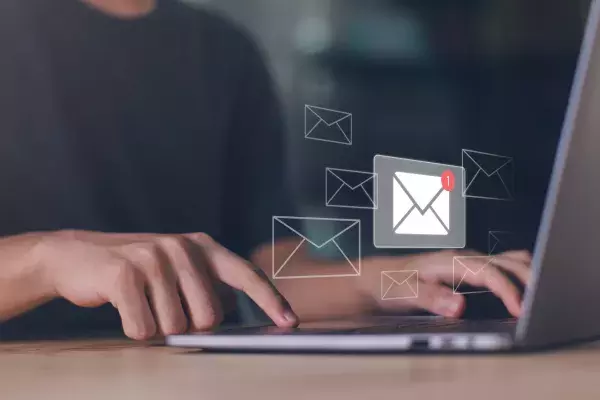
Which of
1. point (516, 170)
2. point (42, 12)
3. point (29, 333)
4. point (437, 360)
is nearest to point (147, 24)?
point (42, 12)

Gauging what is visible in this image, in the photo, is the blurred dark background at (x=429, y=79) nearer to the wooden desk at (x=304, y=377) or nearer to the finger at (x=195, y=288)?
the finger at (x=195, y=288)

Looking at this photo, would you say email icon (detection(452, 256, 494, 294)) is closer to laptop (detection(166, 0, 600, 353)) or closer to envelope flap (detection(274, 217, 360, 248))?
envelope flap (detection(274, 217, 360, 248))

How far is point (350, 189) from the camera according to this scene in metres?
1.21

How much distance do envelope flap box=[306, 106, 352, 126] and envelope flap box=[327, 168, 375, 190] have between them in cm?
9

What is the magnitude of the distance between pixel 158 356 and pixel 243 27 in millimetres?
595

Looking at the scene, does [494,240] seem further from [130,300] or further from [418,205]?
[130,300]

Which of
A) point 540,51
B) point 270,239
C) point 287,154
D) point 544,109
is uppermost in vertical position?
point 540,51

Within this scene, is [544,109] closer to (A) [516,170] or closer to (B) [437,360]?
(A) [516,170]

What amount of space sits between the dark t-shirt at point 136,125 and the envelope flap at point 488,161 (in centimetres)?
52

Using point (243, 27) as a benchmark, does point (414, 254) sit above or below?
below

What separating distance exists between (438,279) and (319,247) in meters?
0.27

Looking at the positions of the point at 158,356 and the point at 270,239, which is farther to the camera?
the point at 270,239

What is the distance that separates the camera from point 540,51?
5.21 feet

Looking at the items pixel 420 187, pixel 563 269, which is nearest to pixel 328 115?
pixel 420 187
